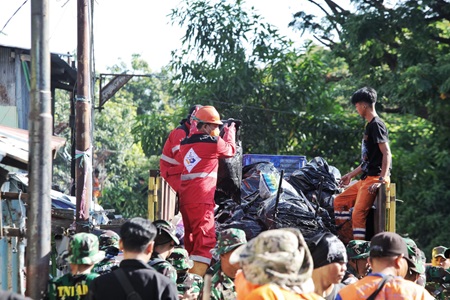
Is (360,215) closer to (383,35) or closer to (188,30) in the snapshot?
(383,35)

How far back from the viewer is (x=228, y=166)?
11.0 metres

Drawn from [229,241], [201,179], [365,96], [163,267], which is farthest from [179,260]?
[365,96]

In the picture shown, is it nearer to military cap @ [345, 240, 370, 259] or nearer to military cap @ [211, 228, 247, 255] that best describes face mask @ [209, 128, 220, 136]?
military cap @ [345, 240, 370, 259]

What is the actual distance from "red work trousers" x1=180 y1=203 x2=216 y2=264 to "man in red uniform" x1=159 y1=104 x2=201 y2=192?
77 centimetres

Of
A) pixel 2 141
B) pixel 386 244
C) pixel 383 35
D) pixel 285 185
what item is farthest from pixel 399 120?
pixel 386 244

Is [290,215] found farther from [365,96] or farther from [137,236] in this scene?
[137,236]

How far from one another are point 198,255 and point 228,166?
1684 mm

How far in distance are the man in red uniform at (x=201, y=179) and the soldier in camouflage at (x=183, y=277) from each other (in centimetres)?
163

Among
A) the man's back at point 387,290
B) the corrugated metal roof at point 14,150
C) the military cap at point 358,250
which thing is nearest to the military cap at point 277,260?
the man's back at point 387,290

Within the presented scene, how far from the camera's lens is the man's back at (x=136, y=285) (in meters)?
5.65

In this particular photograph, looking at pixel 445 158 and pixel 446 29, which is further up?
pixel 446 29

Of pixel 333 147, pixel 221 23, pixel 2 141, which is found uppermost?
pixel 221 23

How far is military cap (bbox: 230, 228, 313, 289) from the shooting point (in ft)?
15.3

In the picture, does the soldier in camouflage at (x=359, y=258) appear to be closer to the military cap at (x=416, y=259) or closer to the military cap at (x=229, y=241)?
the military cap at (x=416, y=259)
